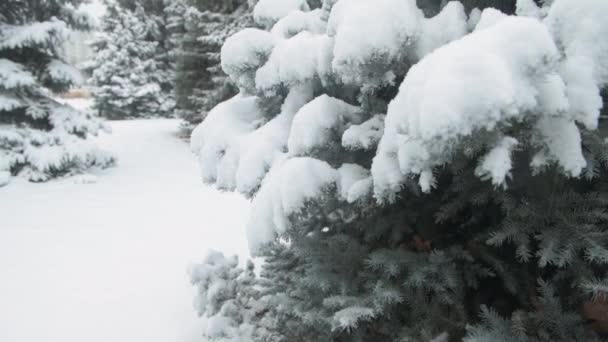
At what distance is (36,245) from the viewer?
4.18m

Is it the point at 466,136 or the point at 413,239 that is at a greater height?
the point at 466,136

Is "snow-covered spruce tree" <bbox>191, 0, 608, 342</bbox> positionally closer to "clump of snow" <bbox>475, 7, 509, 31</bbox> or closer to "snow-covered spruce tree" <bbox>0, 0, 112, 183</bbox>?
"clump of snow" <bbox>475, 7, 509, 31</bbox>

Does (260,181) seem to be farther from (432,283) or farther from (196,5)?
(196,5)

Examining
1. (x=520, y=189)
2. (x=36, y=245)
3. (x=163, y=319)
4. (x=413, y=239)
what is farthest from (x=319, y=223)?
(x=36, y=245)

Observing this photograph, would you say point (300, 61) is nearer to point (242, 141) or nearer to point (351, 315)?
point (242, 141)

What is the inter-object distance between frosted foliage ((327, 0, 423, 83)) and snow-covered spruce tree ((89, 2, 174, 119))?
54.2 ft

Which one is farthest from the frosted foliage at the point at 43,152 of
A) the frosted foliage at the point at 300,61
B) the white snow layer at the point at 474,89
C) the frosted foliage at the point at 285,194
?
the white snow layer at the point at 474,89

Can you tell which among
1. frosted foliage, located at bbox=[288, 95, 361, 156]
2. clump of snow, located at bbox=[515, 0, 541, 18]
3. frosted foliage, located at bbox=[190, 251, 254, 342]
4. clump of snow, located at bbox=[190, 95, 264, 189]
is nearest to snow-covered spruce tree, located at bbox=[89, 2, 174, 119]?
frosted foliage, located at bbox=[190, 251, 254, 342]

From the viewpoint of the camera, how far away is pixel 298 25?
208 centimetres

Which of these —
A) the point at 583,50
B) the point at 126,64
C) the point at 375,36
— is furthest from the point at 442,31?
the point at 126,64

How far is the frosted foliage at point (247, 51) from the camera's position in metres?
1.94

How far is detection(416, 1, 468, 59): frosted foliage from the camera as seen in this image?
4.85ft

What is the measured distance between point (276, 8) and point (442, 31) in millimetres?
1133

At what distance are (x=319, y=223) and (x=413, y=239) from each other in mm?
493
